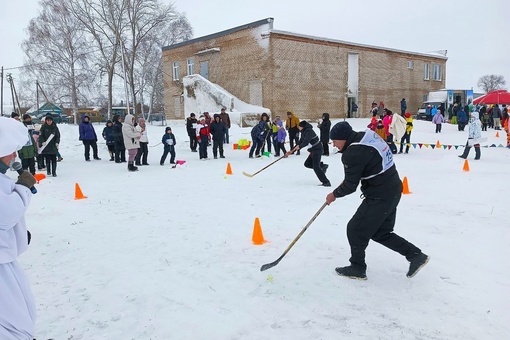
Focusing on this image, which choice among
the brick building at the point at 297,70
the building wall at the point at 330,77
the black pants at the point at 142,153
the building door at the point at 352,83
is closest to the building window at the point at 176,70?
the brick building at the point at 297,70

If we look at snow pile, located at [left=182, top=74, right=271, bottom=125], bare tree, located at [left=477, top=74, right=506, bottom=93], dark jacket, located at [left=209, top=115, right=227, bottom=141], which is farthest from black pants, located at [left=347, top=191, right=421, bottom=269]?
bare tree, located at [left=477, top=74, right=506, bottom=93]

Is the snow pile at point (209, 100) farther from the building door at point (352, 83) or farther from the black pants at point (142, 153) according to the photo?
the black pants at point (142, 153)

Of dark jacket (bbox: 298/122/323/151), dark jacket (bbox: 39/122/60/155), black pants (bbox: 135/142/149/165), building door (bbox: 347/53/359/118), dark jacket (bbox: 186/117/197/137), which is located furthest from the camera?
building door (bbox: 347/53/359/118)

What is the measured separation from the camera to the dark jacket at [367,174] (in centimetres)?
382

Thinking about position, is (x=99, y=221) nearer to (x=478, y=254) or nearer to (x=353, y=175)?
(x=353, y=175)

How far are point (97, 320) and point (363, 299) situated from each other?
245cm

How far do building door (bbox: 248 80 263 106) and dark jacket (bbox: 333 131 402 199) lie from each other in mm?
23979

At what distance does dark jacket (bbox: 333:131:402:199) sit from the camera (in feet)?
12.5

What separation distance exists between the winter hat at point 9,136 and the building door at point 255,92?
25.6 m

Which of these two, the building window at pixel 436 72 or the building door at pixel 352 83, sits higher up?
the building window at pixel 436 72

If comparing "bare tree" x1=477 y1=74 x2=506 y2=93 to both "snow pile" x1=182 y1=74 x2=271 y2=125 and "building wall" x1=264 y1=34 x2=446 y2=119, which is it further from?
"snow pile" x1=182 y1=74 x2=271 y2=125

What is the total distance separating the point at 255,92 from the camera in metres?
27.8

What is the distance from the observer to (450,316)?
3363mm

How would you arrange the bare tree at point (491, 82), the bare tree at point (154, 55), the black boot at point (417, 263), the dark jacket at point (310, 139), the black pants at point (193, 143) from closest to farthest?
the black boot at point (417, 263) → the dark jacket at point (310, 139) → the black pants at point (193, 143) → the bare tree at point (154, 55) → the bare tree at point (491, 82)
